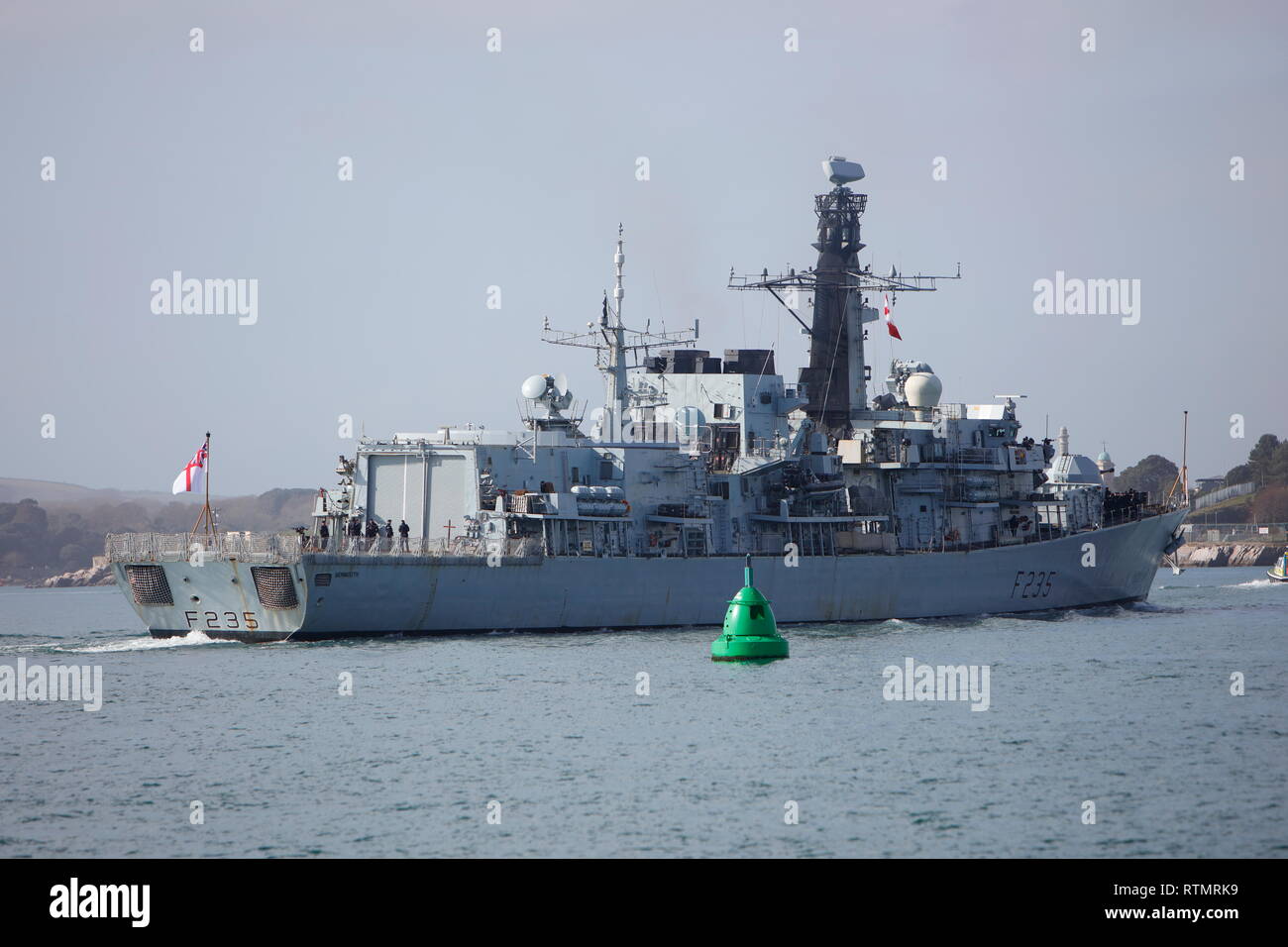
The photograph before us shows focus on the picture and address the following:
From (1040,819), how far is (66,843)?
12.7 m

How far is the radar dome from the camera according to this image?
Answer: 5472 cm

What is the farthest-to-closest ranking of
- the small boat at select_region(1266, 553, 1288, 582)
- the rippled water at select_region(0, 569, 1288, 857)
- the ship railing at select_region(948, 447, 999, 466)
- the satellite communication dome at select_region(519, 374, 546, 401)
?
1. the small boat at select_region(1266, 553, 1288, 582)
2. the ship railing at select_region(948, 447, 999, 466)
3. the satellite communication dome at select_region(519, 374, 546, 401)
4. the rippled water at select_region(0, 569, 1288, 857)

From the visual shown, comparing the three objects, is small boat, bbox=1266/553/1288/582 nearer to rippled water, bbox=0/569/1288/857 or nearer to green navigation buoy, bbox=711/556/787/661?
rippled water, bbox=0/569/1288/857

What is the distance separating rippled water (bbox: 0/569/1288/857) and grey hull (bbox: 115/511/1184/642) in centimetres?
105

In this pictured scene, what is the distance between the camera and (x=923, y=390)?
5472 cm

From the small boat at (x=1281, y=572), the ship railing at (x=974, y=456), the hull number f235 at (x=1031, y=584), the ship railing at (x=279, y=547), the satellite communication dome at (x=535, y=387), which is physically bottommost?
the small boat at (x=1281, y=572)

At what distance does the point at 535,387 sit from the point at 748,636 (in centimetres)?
1277

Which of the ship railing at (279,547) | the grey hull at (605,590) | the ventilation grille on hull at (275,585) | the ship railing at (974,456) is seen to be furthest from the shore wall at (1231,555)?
the ventilation grille on hull at (275,585)

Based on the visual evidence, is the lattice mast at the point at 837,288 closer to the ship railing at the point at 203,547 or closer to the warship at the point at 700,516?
the warship at the point at 700,516

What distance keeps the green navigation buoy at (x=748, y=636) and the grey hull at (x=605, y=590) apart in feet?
22.0

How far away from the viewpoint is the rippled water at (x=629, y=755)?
19.3 m

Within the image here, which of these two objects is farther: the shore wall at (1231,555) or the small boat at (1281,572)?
the shore wall at (1231,555)

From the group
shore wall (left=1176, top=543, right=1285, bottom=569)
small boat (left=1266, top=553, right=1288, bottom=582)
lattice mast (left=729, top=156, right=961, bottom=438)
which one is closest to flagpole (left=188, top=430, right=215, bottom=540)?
lattice mast (left=729, top=156, right=961, bottom=438)
